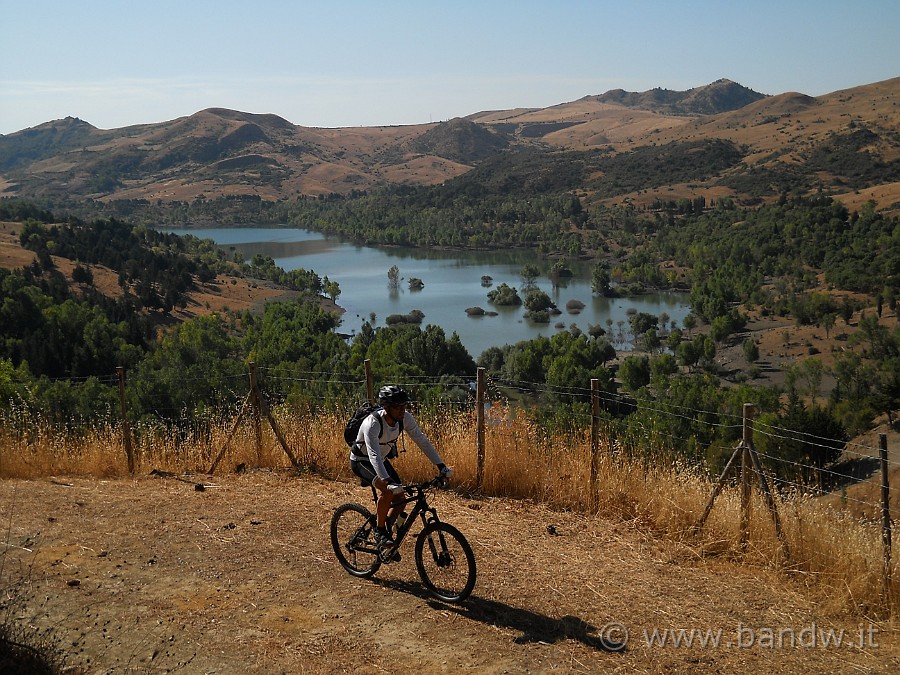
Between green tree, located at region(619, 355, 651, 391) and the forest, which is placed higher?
the forest

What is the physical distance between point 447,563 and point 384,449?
0.92 m

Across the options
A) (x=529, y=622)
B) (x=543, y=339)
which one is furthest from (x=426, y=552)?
(x=543, y=339)

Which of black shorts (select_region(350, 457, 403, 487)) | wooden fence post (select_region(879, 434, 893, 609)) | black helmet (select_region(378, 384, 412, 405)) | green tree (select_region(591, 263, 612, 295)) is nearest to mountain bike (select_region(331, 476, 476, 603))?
black shorts (select_region(350, 457, 403, 487))

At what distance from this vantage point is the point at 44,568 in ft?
20.3

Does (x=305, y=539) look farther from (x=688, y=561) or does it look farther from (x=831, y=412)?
(x=831, y=412)

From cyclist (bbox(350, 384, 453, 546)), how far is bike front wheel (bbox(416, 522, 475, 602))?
0.32 m

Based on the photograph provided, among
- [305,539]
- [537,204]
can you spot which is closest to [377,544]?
[305,539]

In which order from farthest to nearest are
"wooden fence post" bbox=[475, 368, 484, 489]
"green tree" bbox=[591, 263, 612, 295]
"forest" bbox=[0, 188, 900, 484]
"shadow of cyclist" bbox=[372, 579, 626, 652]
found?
"green tree" bbox=[591, 263, 612, 295], "forest" bbox=[0, 188, 900, 484], "wooden fence post" bbox=[475, 368, 484, 489], "shadow of cyclist" bbox=[372, 579, 626, 652]

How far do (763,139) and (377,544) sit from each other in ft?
521

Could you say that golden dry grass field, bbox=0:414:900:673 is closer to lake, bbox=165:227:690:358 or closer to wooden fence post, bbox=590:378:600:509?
wooden fence post, bbox=590:378:600:509

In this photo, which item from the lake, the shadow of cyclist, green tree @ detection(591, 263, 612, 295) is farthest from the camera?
green tree @ detection(591, 263, 612, 295)

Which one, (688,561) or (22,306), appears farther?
(22,306)

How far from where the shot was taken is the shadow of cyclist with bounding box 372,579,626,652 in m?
5.04

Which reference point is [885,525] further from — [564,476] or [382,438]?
[382,438]
